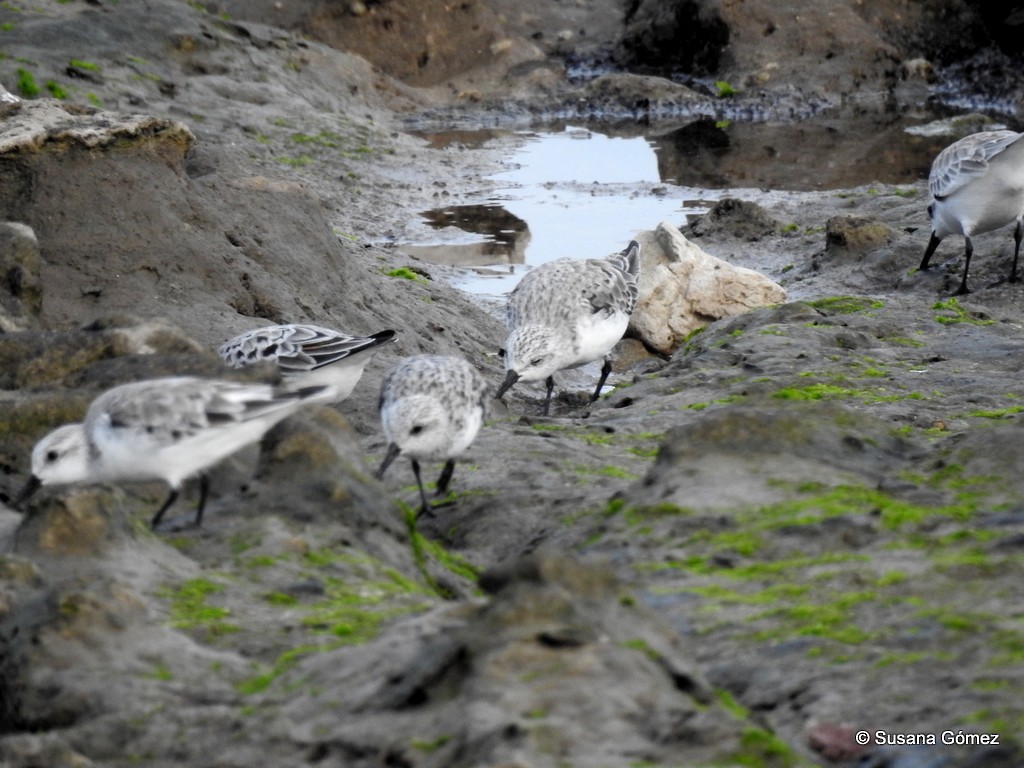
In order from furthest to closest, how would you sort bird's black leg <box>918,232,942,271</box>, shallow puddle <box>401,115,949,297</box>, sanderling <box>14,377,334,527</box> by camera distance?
1. shallow puddle <box>401,115,949,297</box>
2. bird's black leg <box>918,232,942,271</box>
3. sanderling <box>14,377,334,527</box>

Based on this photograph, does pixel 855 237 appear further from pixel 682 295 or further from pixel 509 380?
pixel 509 380

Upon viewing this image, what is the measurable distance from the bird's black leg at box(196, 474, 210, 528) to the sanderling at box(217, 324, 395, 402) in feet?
7.47

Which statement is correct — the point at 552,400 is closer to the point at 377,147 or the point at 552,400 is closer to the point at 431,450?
the point at 431,450

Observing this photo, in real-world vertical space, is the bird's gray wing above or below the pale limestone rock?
above

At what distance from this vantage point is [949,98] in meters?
28.3

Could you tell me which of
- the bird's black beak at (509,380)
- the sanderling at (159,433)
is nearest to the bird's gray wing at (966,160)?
the bird's black beak at (509,380)

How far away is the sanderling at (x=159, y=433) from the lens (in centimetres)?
567

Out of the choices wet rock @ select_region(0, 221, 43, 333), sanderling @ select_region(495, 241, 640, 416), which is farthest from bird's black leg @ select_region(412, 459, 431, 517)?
Result: wet rock @ select_region(0, 221, 43, 333)

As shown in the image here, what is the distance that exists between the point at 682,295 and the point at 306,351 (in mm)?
5557

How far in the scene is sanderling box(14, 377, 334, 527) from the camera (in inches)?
223

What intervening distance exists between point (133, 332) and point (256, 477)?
1793 mm

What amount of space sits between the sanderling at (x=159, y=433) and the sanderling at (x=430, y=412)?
0.85 m

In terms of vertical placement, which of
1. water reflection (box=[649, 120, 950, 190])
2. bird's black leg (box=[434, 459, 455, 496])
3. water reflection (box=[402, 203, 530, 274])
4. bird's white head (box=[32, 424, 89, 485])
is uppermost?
bird's white head (box=[32, 424, 89, 485])

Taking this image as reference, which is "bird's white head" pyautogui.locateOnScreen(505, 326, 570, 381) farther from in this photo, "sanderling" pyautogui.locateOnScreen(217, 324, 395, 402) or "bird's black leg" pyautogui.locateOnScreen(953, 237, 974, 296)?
"bird's black leg" pyautogui.locateOnScreen(953, 237, 974, 296)
